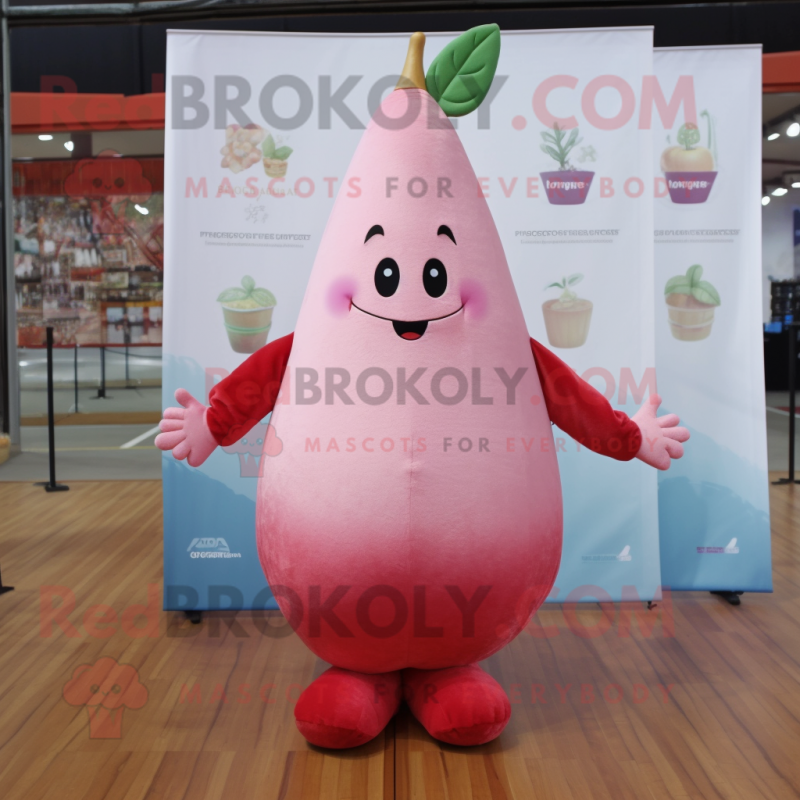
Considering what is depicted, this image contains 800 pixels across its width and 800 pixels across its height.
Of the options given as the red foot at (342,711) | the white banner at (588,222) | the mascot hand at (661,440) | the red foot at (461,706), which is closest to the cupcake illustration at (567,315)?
the white banner at (588,222)

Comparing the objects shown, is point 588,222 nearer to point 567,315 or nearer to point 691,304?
point 567,315

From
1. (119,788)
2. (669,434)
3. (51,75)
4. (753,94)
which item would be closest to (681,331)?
(753,94)

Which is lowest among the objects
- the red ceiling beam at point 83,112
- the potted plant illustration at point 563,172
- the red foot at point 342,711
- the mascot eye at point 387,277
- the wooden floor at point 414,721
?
the wooden floor at point 414,721

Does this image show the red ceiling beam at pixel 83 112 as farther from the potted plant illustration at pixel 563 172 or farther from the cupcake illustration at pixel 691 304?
the cupcake illustration at pixel 691 304

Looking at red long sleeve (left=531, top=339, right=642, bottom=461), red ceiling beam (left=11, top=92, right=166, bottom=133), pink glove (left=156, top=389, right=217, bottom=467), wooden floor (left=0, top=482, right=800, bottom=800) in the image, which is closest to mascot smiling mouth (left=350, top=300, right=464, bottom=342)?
red long sleeve (left=531, top=339, right=642, bottom=461)

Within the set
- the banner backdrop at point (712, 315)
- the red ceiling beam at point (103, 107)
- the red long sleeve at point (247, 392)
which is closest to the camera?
the red long sleeve at point (247, 392)

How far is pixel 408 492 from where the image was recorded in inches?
56.2

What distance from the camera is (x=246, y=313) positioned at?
235cm

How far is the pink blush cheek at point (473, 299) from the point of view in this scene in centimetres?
152

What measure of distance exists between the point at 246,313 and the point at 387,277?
94 centimetres

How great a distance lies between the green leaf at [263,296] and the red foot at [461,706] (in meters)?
1.21

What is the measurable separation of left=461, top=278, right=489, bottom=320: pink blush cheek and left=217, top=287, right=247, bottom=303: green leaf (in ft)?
3.36

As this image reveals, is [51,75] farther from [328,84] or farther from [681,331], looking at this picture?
[681,331]

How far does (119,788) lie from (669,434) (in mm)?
1342
